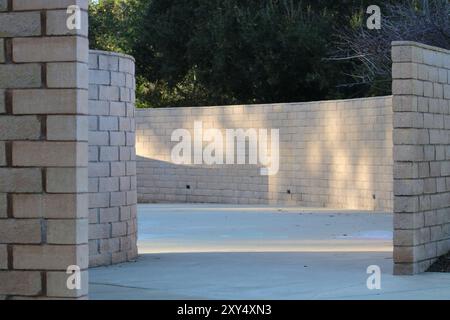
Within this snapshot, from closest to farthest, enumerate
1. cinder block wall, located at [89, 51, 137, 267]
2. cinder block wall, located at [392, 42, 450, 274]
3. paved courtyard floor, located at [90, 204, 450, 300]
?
paved courtyard floor, located at [90, 204, 450, 300]
cinder block wall, located at [392, 42, 450, 274]
cinder block wall, located at [89, 51, 137, 267]

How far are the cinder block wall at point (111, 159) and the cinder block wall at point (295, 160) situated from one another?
9.97m

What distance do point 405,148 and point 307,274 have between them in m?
1.91

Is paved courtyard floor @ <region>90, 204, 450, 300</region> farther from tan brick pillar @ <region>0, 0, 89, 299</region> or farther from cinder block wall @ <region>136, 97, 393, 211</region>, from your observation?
tan brick pillar @ <region>0, 0, 89, 299</region>

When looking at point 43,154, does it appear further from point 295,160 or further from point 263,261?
point 295,160

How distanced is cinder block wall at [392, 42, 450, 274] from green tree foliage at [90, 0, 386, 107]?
1742cm

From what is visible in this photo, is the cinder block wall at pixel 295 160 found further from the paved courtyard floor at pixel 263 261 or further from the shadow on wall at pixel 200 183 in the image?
the paved courtyard floor at pixel 263 261

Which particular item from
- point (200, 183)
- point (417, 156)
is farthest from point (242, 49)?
point (417, 156)

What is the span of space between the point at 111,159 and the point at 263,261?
98.1 inches

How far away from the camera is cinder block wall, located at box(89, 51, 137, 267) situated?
41.3 ft

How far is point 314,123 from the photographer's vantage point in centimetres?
2502

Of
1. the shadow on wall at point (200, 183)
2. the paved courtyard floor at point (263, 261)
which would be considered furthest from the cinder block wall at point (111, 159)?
the shadow on wall at point (200, 183)

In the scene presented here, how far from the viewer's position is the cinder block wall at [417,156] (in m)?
11.6

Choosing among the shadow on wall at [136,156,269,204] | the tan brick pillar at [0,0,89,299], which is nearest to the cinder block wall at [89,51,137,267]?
the tan brick pillar at [0,0,89,299]

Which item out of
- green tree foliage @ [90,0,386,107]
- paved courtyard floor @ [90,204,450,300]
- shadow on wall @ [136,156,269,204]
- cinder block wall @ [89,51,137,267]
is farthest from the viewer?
green tree foliage @ [90,0,386,107]
